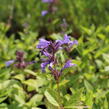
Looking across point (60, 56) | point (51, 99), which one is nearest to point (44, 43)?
point (51, 99)

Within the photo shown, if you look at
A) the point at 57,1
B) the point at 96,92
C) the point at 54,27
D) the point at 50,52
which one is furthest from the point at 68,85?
the point at 57,1

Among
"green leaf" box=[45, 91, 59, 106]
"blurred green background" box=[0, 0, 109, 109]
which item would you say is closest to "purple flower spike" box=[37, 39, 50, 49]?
"blurred green background" box=[0, 0, 109, 109]

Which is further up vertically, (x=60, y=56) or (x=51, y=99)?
(x=60, y=56)

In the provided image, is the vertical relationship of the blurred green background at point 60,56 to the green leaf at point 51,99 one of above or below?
above

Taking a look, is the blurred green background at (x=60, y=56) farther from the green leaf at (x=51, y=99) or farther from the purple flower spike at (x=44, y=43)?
the purple flower spike at (x=44, y=43)

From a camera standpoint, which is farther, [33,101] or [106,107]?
[33,101]

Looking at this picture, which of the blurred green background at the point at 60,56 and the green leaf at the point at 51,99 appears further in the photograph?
the blurred green background at the point at 60,56

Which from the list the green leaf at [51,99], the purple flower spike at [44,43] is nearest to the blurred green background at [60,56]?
the green leaf at [51,99]

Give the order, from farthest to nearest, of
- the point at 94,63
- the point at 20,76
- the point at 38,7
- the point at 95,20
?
the point at 38,7
the point at 95,20
the point at 94,63
the point at 20,76

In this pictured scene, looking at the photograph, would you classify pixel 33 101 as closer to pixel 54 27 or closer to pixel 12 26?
pixel 54 27

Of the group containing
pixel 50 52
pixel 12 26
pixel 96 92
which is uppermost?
pixel 12 26

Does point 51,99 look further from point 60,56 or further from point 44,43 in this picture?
point 60,56
